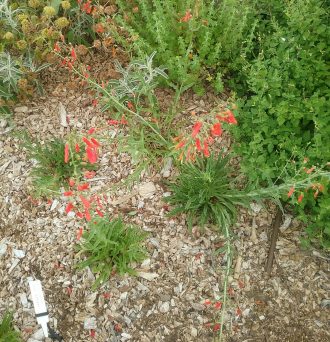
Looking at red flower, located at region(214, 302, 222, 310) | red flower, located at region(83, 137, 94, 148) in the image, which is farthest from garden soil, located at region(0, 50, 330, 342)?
red flower, located at region(83, 137, 94, 148)

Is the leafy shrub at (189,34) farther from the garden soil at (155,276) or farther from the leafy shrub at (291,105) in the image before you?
the garden soil at (155,276)

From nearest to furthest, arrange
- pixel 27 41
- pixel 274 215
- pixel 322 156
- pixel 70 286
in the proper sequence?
1. pixel 322 156
2. pixel 70 286
3. pixel 274 215
4. pixel 27 41

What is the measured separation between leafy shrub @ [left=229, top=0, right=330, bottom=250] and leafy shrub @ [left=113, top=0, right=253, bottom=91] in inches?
12.2

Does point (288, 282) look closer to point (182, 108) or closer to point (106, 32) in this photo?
point (182, 108)

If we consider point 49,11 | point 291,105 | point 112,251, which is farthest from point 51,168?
point 291,105

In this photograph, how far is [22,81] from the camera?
10.7 ft

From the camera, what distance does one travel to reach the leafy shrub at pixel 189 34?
303 centimetres

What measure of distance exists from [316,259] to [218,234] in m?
0.71

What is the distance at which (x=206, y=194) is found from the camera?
9.52 feet

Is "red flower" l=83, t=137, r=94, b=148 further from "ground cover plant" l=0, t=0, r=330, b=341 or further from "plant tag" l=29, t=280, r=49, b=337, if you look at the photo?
"plant tag" l=29, t=280, r=49, b=337

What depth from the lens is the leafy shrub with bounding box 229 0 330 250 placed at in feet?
9.00

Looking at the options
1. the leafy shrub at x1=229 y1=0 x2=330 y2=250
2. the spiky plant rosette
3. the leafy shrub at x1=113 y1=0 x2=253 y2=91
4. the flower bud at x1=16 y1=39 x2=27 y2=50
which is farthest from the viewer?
the flower bud at x1=16 y1=39 x2=27 y2=50

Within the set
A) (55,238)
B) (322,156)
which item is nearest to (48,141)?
(55,238)

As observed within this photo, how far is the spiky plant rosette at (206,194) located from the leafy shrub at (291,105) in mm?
183
